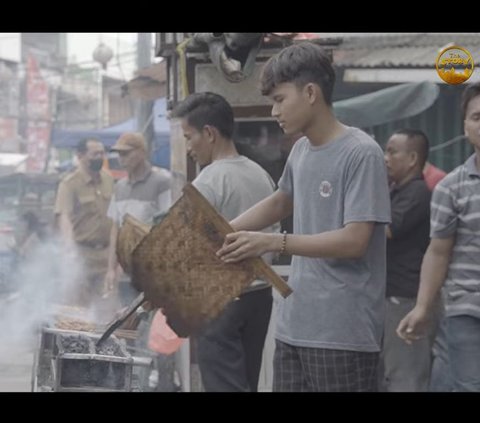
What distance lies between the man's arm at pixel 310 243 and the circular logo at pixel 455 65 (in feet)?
2.37

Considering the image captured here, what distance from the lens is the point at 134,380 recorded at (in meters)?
3.47

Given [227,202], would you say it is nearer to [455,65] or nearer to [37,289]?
[455,65]

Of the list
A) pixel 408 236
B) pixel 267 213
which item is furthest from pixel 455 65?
pixel 408 236

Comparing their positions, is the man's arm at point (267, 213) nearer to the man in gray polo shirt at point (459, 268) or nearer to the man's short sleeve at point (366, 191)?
the man's short sleeve at point (366, 191)

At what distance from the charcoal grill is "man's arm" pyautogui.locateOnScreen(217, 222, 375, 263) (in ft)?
1.85

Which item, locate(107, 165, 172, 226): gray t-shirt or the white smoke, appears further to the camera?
locate(107, 165, 172, 226): gray t-shirt

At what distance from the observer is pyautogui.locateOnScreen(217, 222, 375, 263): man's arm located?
2.84m

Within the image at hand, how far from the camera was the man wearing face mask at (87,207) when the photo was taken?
23.7 ft

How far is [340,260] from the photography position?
2920 millimetres

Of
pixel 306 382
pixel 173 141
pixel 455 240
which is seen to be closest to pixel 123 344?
pixel 306 382

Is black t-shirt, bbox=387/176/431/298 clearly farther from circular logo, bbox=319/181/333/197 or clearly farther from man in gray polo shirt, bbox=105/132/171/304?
circular logo, bbox=319/181/333/197

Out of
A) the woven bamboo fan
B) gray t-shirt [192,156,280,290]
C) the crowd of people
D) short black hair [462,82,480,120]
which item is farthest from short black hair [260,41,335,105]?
gray t-shirt [192,156,280,290]

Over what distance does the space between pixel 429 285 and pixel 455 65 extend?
2.89 ft

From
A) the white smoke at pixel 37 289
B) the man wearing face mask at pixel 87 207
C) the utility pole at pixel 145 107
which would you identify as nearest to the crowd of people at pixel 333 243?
the white smoke at pixel 37 289
